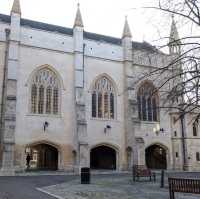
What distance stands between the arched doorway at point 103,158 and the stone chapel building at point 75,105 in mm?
113

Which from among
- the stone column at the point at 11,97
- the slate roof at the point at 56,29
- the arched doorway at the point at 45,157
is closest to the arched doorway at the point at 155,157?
the arched doorway at the point at 45,157

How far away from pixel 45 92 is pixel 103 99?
6.15 metres

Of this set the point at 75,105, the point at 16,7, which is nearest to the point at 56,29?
the point at 16,7

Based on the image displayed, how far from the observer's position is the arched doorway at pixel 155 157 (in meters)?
35.3

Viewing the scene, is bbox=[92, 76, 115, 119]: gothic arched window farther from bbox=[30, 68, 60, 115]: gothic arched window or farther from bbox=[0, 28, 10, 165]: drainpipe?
bbox=[0, 28, 10, 165]: drainpipe

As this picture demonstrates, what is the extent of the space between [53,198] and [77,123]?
54.1 feet

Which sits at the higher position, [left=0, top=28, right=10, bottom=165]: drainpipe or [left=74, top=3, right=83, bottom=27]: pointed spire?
[left=74, top=3, right=83, bottom=27]: pointed spire

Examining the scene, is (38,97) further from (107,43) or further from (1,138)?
(107,43)

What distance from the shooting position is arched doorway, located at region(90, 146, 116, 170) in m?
33.8

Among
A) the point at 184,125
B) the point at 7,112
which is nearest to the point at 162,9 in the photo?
the point at 7,112

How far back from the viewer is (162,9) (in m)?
10.5

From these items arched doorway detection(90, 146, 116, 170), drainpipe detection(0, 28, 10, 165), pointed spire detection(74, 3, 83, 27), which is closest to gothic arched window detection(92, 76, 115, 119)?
arched doorway detection(90, 146, 116, 170)

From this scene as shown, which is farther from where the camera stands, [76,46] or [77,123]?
[76,46]

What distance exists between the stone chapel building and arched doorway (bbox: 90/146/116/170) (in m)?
0.11
